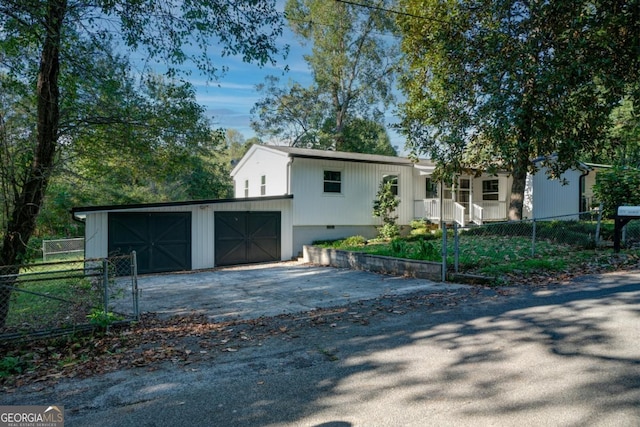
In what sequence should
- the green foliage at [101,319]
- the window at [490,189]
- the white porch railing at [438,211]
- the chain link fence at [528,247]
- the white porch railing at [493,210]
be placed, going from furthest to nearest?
the window at [490,189], the white porch railing at [493,210], the white porch railing at [438,211], the chain link fence at [528,247], the green foliage at [101,319]

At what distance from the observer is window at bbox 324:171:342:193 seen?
17141 millimetres

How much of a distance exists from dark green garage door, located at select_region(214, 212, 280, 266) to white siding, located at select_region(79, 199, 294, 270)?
204 millimetres

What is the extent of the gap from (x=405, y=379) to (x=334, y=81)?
28272 mm

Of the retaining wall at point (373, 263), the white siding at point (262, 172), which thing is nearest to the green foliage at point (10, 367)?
the retaining wall at point (373, 263)

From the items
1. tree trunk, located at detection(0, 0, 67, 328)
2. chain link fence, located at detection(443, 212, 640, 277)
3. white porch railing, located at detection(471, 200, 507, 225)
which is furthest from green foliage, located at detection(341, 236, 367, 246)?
tree trunk, located at detection(0, 0, 67, 328)

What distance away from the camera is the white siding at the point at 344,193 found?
16.4m

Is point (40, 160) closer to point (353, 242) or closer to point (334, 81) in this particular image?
point (353, 242)

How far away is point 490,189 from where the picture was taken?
20281 mm

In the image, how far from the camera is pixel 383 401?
3.21m

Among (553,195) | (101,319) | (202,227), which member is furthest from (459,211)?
(101,319)

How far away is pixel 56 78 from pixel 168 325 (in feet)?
14.1

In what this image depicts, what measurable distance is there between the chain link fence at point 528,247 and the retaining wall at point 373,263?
489 mm

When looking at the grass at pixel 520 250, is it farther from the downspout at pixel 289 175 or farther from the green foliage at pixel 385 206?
the downspout at pixel 289 175

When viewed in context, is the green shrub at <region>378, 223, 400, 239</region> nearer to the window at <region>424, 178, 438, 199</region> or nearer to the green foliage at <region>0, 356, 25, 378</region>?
the window at <region>424, 178, 438, 199</region>
